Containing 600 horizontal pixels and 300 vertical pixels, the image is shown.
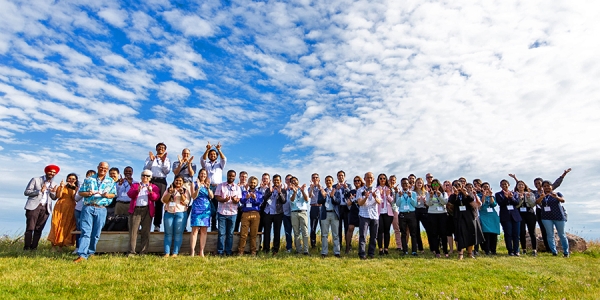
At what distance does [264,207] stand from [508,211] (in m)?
8.43

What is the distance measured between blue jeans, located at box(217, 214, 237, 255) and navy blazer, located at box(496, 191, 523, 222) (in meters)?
9.19

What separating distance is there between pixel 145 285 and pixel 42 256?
4627mm

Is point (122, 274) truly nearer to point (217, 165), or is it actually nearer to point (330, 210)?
point (217, 165)

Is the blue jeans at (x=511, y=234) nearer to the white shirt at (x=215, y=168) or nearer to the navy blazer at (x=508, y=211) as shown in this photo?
the navy blazer at (x=508, y=211)

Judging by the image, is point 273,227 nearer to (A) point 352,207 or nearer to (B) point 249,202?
(B) point 249,202

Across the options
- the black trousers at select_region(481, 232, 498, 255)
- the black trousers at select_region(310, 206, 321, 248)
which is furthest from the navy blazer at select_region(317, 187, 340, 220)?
the black trousers at select_region(481, 232, 498, 255)

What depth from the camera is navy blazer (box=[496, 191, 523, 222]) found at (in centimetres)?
1230

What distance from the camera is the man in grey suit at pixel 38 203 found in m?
10.3

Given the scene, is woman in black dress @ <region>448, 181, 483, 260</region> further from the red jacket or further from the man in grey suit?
the man in grey suit

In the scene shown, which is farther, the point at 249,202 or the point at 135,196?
the point at 249,202

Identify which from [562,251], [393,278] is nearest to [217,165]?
[393,278]

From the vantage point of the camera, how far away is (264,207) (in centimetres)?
1128

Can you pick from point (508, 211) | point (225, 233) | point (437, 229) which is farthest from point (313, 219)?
point (508, 211)

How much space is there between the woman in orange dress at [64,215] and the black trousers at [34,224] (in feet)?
1.07
